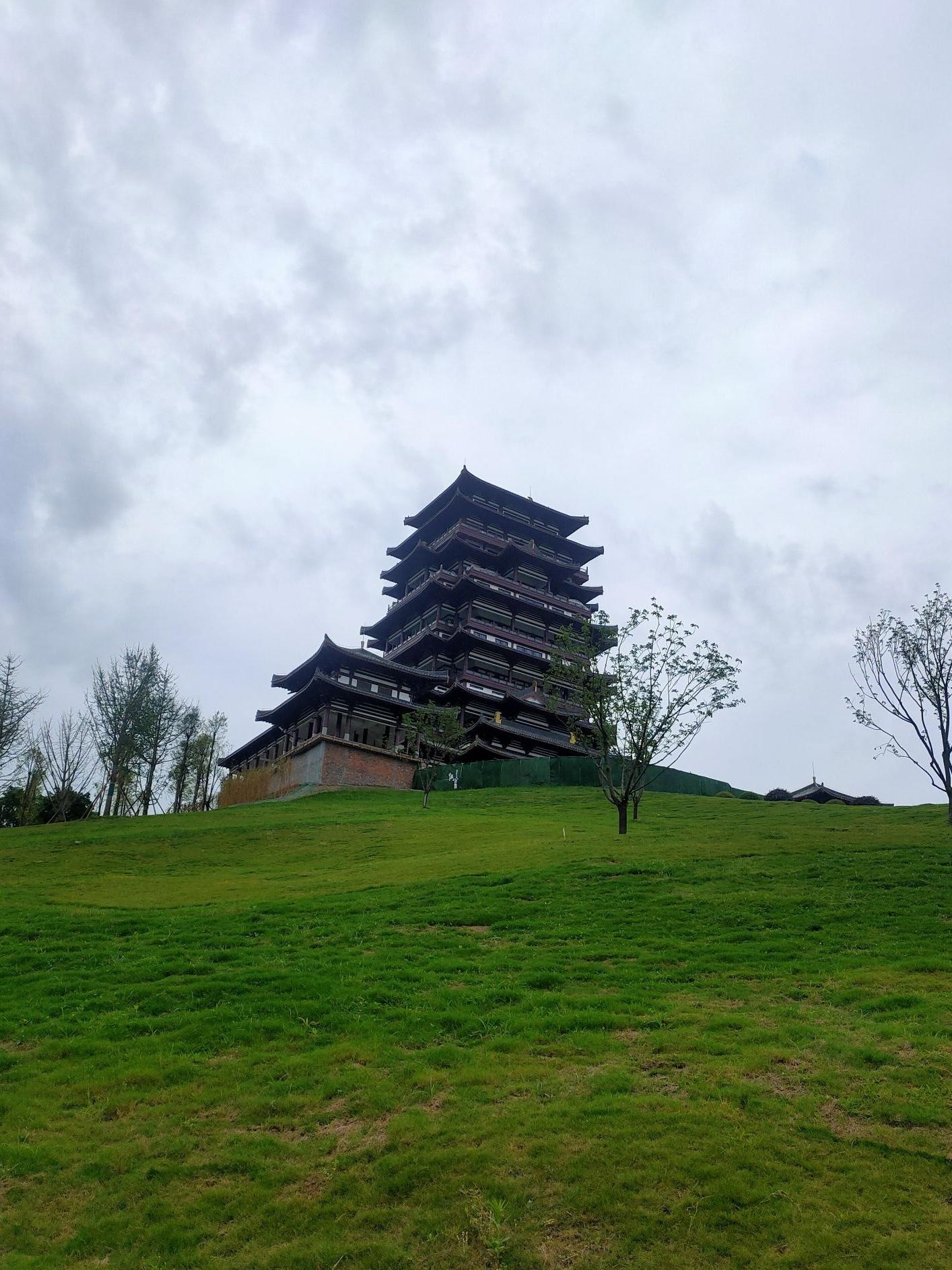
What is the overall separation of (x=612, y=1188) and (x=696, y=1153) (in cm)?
101

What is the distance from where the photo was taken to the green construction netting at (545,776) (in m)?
55.2

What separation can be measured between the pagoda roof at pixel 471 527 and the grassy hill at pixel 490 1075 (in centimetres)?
6424

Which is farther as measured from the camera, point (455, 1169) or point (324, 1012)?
point (324, 1012)

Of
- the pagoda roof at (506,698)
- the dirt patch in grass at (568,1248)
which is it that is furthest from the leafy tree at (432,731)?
the dirt patch in grass at (568,1248)

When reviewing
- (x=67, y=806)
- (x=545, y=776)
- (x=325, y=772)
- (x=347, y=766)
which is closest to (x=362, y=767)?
(x=347, y=766)

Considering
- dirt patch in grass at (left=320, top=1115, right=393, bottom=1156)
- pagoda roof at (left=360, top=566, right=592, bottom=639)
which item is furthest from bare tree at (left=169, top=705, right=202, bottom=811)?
dirt patch in grass at (left=320, top=1115, right=393, bottom=1156)

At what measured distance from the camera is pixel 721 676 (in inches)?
1352

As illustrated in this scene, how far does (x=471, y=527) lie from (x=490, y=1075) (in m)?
75.1

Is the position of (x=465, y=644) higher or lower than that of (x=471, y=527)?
lower

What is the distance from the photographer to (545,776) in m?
56.0

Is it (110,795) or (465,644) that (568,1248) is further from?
(465,644)

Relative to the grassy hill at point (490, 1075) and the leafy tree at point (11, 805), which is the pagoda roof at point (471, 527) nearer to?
the leafy tree at point (11, 805)

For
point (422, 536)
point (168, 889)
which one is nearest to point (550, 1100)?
point (168, 889)

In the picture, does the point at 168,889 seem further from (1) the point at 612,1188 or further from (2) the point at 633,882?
(1) the point at 612,1188
